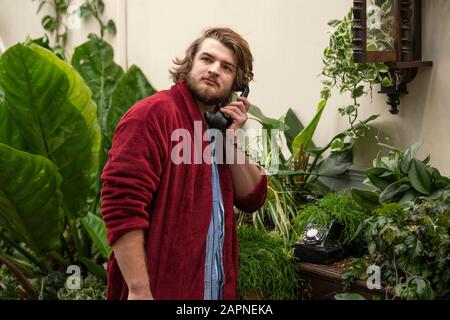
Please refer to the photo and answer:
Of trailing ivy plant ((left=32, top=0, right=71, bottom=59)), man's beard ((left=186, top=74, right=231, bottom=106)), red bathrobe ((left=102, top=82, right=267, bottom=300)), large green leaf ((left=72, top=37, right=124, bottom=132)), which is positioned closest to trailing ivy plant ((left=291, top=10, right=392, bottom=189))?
man's beard ((left=186, top=74, right=231, bottom=106))

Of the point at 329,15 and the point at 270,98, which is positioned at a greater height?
the point at 329,15

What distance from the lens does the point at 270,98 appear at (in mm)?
3113

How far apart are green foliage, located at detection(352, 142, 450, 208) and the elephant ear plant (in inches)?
48.2

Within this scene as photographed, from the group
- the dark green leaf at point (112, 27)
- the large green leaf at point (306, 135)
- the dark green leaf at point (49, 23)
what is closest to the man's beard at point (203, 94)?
the large green leaf at point (306, 135)

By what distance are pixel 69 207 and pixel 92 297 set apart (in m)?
0.42

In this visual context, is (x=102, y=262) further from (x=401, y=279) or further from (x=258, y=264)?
(x=401, y=279)

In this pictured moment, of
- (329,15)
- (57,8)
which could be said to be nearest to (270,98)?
(329,15)

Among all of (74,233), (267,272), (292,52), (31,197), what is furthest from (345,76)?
(74,233)

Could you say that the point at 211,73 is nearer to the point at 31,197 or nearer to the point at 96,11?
the point at 31,197

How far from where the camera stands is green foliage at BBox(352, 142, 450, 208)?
2.11 m

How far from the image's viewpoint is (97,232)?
2.93m

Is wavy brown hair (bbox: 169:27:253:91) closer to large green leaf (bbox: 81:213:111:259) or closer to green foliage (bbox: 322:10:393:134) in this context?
green foliage (bbox: 322:10:393:134)

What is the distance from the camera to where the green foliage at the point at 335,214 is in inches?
92.2

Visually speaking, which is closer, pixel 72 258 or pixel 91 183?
pixel 91 183
